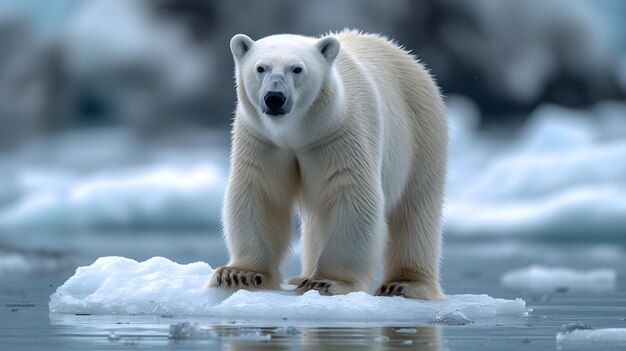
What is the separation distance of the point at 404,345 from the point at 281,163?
2526mm

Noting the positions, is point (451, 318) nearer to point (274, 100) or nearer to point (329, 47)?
point (274, 100)

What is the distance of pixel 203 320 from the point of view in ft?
26.0

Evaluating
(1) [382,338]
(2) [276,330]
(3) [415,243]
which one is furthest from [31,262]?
(1) [382,338]

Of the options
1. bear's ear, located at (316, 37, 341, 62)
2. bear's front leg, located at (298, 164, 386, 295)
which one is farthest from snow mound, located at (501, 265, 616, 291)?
bear's ear, located at (316, 37, 341, 62)

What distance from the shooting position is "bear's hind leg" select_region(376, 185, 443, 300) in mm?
9523

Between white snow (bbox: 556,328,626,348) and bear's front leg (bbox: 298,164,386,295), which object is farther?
bear's front leg (bbox: 298,164,386,295)

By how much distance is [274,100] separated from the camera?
7953 mm

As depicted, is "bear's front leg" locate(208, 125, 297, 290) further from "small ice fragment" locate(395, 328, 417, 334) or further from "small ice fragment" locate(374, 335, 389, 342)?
"small ice fragment" locate(374, 335, 389, 342)

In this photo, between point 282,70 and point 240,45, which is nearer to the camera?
point 282,70

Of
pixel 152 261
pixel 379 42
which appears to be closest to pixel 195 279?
pixel 152 261

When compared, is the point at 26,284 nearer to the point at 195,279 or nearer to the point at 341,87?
the point at 195,279

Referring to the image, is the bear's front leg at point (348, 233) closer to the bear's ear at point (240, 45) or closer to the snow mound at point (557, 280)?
the bear's ear at point (240, 45)

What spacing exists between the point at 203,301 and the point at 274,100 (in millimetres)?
1436

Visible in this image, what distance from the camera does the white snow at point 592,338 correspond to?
6734 mm
